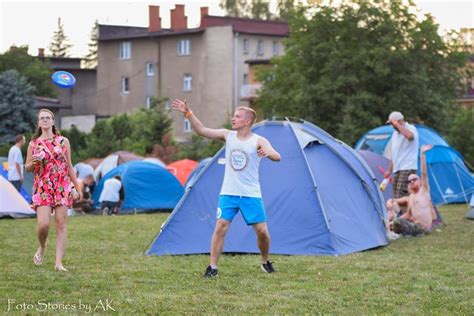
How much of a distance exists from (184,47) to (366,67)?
82.1ft

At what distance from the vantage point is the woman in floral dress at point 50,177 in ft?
33.3

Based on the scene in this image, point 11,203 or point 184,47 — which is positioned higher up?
point 184,47

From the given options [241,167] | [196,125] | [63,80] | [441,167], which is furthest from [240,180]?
[441,167]

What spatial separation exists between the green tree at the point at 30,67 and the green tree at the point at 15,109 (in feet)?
50.6

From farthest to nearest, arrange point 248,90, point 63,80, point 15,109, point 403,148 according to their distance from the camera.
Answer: point 248,90 < point 15,109 < point 403,148 < point 63,80

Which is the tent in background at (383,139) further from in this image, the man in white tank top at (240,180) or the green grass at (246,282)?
the man in white tank top at (240,180)

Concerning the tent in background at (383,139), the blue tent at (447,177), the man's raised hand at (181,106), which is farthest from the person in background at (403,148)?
the blue tent at (447,177)

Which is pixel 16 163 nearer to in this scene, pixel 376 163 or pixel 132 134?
pixel 376 163

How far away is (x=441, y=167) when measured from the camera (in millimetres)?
24203

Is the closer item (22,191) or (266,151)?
(266,151)

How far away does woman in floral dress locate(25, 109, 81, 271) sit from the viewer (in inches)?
400

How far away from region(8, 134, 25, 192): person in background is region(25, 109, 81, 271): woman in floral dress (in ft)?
30.4

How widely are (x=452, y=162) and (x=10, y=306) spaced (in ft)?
59.5

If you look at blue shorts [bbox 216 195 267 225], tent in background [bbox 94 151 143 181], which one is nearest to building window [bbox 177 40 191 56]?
tent in background [bbox 94 151 143 181]
